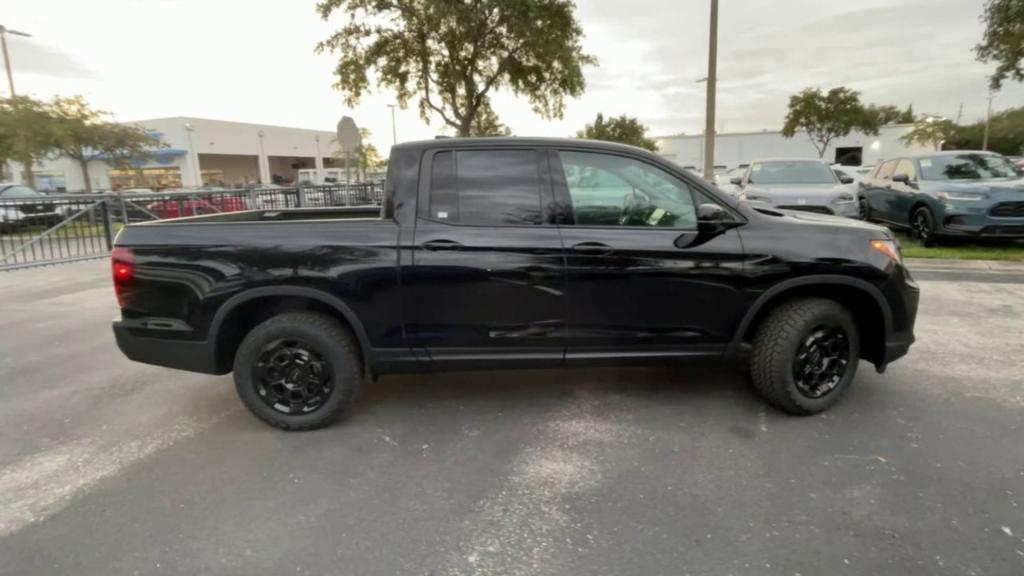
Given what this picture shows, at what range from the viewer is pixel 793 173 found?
1096 centimetres

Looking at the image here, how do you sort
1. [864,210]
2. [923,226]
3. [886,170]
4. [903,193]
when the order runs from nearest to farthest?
[923,226] → [903,193] → [886,170] → [864,210]

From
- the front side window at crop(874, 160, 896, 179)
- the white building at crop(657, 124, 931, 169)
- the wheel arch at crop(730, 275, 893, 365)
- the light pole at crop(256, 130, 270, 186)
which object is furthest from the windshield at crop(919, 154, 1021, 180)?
the light pole at crop(256, 130, 270, 186)

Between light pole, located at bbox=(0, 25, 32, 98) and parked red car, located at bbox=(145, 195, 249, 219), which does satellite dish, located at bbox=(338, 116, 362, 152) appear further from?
light pole, located at bbox=(0, 25, 32, 98)

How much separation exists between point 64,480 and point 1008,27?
25322mm

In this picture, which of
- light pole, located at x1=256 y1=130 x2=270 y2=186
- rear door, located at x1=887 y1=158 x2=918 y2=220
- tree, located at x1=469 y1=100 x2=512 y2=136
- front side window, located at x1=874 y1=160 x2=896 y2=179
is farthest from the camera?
light pole, located at x1=256 y1=130 x2=270 y2=186

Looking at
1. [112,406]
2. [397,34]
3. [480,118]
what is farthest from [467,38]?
[112,406]

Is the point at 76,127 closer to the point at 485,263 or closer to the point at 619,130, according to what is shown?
the point at 485,263

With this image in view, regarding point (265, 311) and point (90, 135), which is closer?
point (265, 311)

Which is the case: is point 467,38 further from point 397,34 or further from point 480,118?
point 480,118

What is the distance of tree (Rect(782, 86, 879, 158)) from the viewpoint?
152 feet

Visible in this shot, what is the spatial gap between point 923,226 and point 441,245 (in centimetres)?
973

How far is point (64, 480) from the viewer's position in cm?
319

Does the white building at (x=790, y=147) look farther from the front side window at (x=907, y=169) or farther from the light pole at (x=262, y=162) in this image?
the front side window at (x=907, y=169)

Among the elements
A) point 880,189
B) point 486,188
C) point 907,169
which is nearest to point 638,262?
point 486,188
